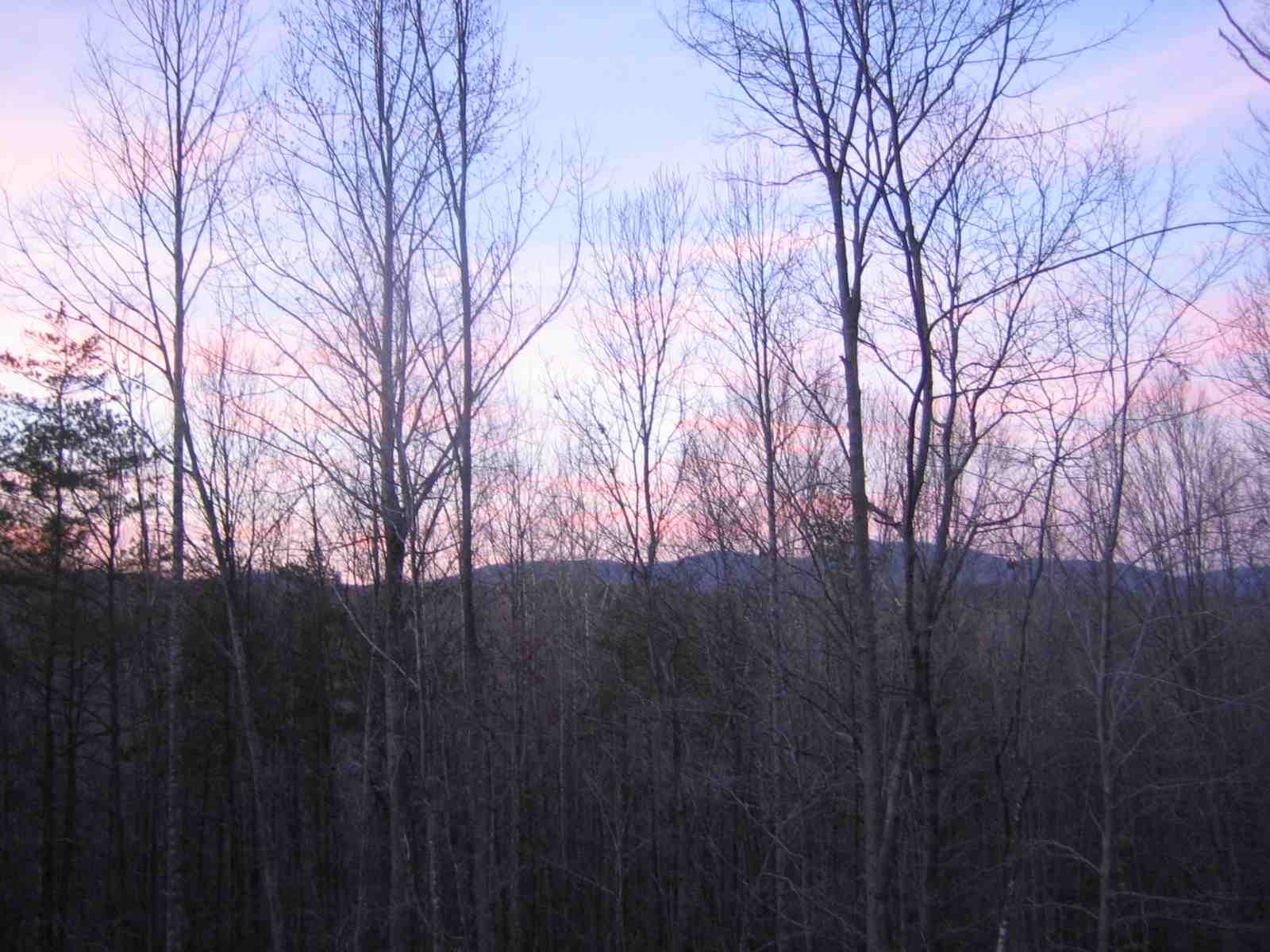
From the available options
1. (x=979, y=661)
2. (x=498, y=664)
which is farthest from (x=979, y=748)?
(x=498, y=664)

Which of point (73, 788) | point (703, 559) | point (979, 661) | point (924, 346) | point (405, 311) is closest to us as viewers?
point (924, 346)

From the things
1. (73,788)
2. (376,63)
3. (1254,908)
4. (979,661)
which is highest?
(376,63)

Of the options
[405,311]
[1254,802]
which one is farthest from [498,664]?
[1254,802]

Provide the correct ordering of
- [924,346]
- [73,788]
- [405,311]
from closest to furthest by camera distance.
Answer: [924,346], [405,311], [73,788]

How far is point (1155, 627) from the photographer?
719 inches

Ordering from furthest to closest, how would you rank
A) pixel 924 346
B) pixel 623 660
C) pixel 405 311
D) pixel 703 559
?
pixel 623 660 → pixel 703 559 → pixel 405 311 → pixel 924 346

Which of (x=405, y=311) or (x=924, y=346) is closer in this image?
(x=924, y=346)

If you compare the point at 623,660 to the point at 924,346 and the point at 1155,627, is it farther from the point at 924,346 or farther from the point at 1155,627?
the point at 924,346

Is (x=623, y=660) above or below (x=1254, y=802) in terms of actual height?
above

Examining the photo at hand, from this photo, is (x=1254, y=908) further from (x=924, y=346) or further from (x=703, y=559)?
(x=924, y=346)

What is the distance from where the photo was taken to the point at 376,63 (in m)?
8.50

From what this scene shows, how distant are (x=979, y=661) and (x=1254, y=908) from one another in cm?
794

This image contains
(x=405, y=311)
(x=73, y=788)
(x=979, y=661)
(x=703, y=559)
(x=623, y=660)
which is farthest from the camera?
(x=623, y=660)

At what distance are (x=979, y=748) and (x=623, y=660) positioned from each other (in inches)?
275
